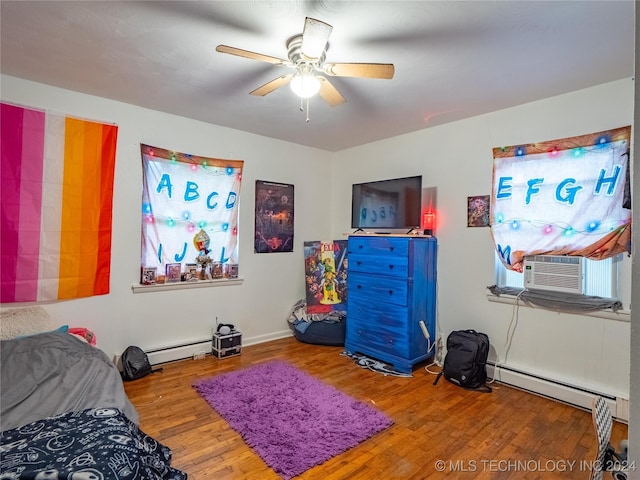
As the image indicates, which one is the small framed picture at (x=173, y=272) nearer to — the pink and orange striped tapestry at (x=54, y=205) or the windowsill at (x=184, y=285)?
the windowsill at (x=184, y=285)

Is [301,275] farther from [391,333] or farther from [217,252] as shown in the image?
[391,333]

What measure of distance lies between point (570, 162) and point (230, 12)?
2658mm

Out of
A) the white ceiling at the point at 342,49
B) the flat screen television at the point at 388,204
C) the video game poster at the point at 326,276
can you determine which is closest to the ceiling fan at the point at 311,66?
the white ceiling at the point at 342,49

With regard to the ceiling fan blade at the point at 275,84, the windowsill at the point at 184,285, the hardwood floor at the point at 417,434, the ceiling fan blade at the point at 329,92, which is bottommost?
the hardwood floor at the point at 417,434

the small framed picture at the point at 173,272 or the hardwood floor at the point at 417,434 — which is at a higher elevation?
the small framed picture at the point at 173,272

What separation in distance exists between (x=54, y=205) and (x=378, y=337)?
3108 millimetres

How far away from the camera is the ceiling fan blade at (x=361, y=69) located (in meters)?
1.84

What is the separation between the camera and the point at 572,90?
261cm

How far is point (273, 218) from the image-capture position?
13.5 feet

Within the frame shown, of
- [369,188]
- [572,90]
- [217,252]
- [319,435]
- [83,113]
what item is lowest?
[319,435]

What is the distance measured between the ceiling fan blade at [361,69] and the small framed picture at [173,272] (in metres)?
2.42

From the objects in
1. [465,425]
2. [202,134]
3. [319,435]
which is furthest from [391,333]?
[202,134]

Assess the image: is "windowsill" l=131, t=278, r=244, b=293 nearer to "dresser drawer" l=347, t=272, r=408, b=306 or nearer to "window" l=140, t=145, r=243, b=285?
"window" l=140, t=145, r=243, b=285

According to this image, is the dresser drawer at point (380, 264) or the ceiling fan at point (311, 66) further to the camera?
the dresser drawer at point (380, 264)
